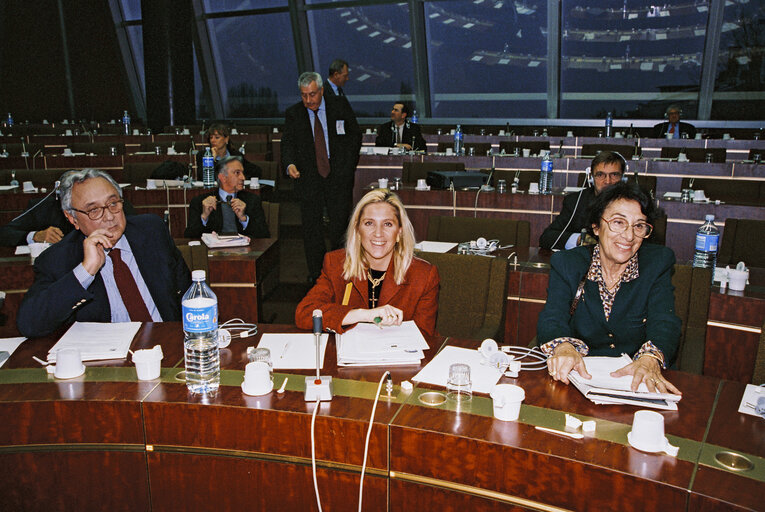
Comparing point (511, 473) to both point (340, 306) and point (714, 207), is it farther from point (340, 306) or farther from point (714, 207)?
point (714, 207)

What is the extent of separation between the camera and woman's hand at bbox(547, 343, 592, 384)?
1684mm

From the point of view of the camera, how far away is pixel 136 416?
5.21 feet

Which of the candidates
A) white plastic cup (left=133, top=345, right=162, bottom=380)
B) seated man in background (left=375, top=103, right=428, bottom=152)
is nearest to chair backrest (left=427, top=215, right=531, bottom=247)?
white plastic cup (left=133, top=345, right=162, bottom=380)

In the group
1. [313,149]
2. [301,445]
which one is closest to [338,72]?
[313,149]

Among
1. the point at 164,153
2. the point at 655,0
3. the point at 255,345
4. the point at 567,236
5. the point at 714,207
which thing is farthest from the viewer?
the point at 655,0

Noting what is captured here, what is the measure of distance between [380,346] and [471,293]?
0.91 meters

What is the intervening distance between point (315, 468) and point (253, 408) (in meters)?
0.22

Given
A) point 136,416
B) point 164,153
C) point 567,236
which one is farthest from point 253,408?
point 164,153

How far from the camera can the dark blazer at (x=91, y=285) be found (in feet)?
6.53

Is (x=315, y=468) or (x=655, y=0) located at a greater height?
(x=655, y=0)

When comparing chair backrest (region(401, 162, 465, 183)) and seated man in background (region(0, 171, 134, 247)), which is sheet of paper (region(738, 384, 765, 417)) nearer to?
seated man in background (region(0, 171, 134, 247))

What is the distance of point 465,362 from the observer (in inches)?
71.7

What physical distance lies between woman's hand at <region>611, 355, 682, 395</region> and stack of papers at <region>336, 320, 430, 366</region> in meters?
0.58

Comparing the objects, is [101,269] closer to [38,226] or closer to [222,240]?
[222,240]
